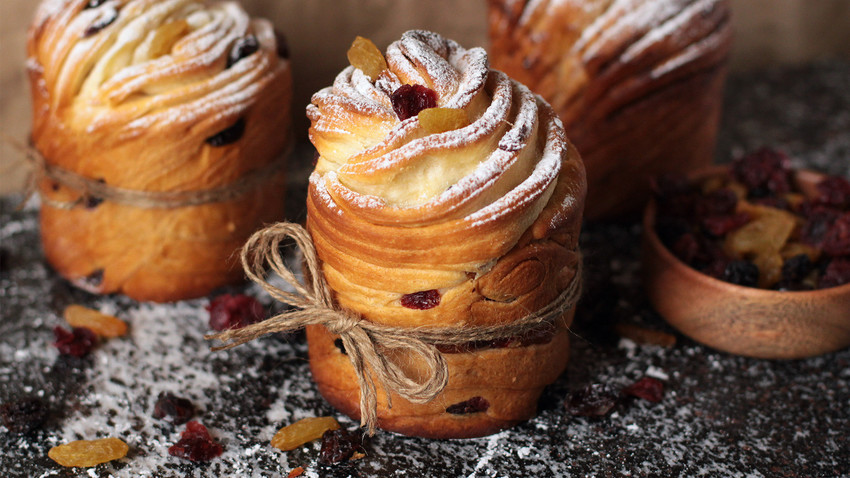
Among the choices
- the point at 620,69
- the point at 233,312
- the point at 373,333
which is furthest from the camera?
the point at 620,69

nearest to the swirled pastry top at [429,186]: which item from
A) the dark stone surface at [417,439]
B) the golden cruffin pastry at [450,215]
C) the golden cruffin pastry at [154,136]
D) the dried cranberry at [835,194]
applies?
the golden cruffin pastry at [450,215]

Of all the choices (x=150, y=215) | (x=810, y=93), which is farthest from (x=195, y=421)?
(x=810, y=93)

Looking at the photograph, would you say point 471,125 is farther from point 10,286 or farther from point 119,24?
point 10,286

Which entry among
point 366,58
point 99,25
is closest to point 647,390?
point 366,58

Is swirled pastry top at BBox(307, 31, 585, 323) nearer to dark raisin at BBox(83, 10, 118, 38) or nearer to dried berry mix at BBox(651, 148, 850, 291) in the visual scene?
dried berry mix at BBox(651, 148, 850, 291)

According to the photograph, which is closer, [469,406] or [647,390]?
[469,406]

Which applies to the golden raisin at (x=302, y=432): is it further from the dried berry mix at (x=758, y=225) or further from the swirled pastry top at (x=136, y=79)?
the dried berry mix at (x=758, y=225)

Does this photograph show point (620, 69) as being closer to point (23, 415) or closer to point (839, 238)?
point (839, 238)

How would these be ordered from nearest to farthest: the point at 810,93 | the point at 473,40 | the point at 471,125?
1. the point at 471,125
2. the point at 473,40
3. the point at 810,93
